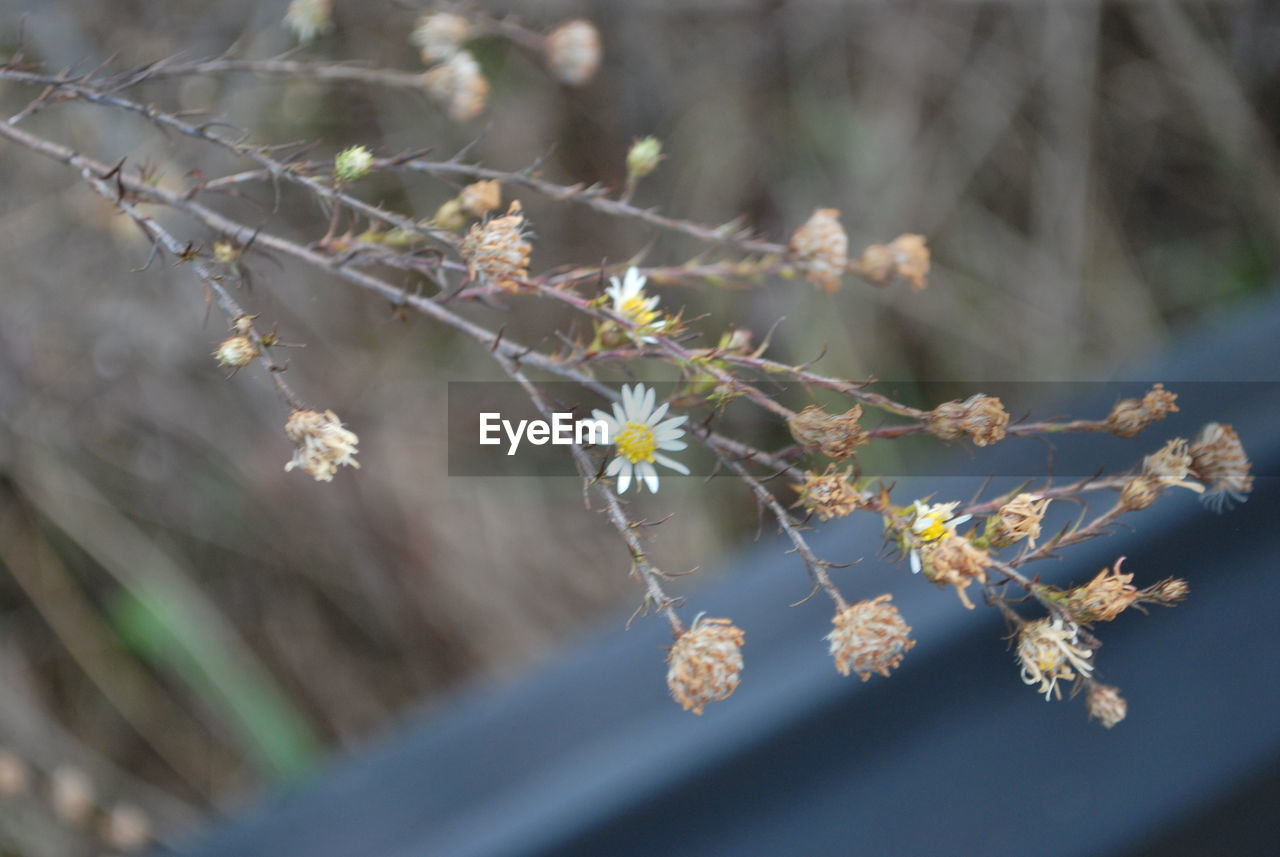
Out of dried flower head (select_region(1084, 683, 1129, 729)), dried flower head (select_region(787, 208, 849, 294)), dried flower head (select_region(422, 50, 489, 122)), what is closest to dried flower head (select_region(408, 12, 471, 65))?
dried flower head (select_region(422, 50, 489, 122))

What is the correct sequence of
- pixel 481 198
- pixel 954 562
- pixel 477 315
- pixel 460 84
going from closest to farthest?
pixel 954 562 < pixel 481 198 < pixel 460 84 < pixel 477 315

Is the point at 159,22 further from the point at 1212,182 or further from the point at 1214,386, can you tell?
the point at 1212,182

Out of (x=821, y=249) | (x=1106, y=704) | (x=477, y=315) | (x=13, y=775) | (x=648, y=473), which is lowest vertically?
(x=1106, y=704)

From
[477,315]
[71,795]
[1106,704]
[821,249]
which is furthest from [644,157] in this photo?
[71,795]

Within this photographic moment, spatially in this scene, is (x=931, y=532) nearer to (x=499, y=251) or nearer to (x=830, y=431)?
(x=830, y=431)

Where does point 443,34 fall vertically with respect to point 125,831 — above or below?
above

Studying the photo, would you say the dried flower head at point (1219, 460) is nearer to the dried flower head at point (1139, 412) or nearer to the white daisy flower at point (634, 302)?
the dried flower head at point (1139, 412)
